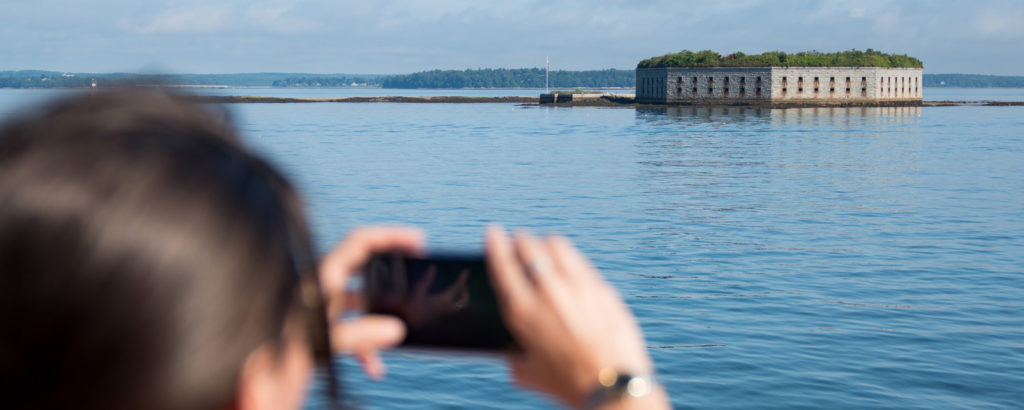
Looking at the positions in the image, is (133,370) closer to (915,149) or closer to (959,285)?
(959,285)

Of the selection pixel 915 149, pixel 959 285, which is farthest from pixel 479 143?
pixel 959 285

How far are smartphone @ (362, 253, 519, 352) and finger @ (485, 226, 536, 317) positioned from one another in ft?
0.11

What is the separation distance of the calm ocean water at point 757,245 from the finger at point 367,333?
4 cm

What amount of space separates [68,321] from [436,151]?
172 feet

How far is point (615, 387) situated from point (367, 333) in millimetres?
251

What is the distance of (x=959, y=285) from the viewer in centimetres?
1700

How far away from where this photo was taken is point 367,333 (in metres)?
0.93

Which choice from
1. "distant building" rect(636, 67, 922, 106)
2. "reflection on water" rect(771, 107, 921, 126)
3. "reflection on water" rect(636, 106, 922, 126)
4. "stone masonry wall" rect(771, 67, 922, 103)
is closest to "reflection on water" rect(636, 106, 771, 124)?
"reflection on water" rect(636, 106, 922, 126)

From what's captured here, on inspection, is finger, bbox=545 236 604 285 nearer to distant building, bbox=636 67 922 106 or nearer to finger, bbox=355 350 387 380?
finger, bbox=355 350 387 380

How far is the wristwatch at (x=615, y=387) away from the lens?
82 centimetres

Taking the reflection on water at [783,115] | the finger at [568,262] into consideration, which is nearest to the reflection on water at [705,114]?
the reflection on water at [783,115]

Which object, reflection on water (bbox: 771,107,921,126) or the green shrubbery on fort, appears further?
the green shrubbery on fort

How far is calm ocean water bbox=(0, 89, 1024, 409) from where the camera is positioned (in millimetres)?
11352

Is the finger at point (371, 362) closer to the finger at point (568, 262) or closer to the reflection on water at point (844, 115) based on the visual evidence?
the finger at point (568, 262)
